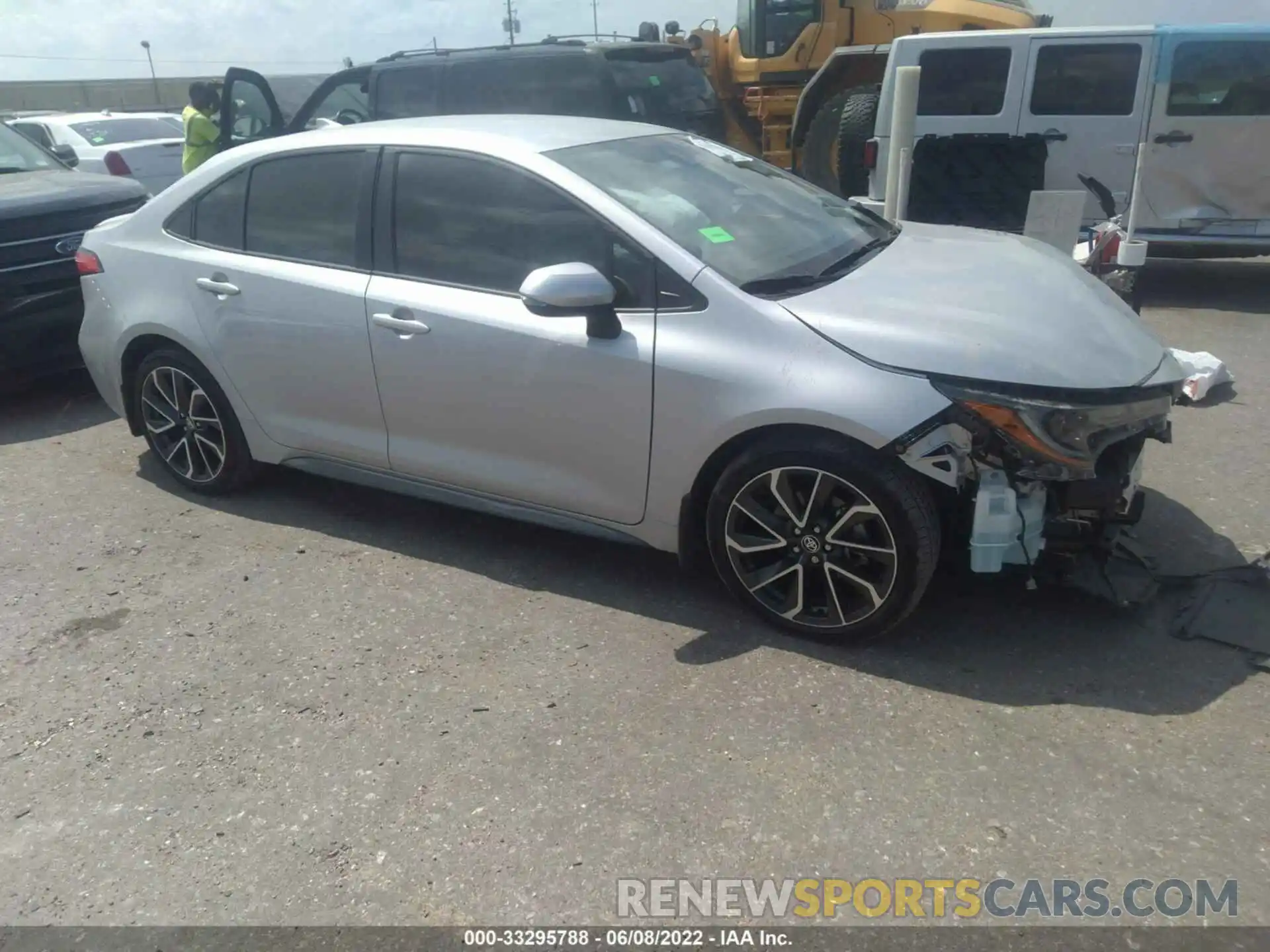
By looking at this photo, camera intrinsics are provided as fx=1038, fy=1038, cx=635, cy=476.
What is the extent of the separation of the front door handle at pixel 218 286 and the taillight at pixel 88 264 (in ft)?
2.47

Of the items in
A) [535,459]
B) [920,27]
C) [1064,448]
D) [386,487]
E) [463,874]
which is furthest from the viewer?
[920,27]

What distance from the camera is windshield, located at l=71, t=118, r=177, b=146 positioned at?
13430 millimetres

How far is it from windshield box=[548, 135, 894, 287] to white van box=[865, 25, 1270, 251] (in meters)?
4.95

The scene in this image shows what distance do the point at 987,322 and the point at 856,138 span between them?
24.1 ft

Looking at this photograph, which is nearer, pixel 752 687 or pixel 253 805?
pixel 253 805

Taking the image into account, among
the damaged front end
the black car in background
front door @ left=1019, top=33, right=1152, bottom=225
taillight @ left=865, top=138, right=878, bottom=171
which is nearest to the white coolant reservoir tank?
the damaged front end

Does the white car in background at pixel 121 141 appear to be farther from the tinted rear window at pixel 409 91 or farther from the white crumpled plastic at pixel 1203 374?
the white crumpled plastic at pixel 1203 374

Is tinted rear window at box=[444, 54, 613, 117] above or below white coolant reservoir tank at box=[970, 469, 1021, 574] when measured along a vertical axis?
above

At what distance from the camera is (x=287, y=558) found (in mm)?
4301

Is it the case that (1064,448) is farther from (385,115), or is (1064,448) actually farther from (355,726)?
(385,115)

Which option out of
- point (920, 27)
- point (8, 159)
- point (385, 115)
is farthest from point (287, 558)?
point (920, 27)

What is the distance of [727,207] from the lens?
3885 mm

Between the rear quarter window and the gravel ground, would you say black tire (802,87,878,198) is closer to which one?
the rear quarter window

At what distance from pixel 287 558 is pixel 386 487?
20.4 inches
